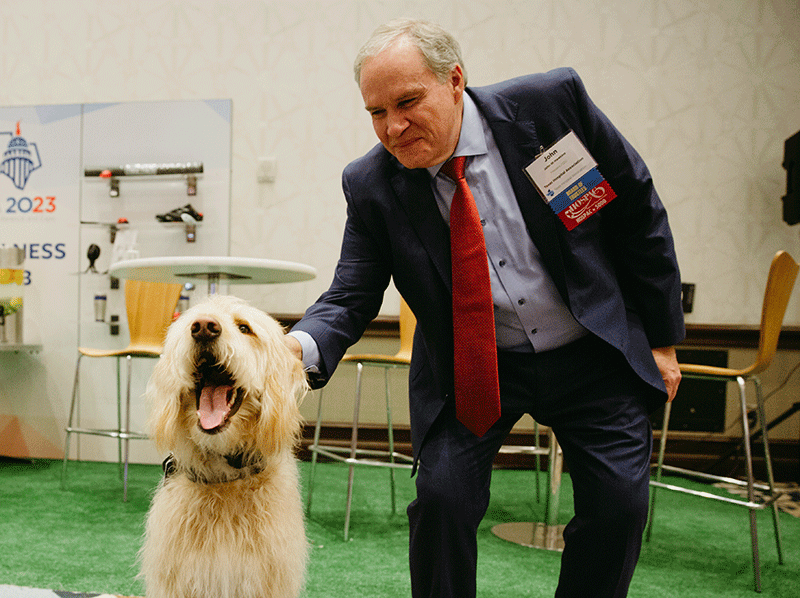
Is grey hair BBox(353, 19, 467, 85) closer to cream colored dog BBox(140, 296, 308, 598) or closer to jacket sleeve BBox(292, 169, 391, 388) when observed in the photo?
jacket sleeve BBox(292, 169, 391, 388)

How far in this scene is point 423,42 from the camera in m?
1.09

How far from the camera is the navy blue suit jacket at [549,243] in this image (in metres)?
1.20

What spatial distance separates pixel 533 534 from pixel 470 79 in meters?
2.91

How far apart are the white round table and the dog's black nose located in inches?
40.3

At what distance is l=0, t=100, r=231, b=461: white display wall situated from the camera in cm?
385

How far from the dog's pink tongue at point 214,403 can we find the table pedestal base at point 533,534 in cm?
178

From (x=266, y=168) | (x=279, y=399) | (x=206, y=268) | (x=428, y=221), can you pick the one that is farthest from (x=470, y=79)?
(x=279, y=399)

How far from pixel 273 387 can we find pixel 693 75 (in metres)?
3.92

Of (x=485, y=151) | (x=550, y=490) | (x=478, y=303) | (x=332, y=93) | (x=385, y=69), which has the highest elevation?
(x=332, y=93)

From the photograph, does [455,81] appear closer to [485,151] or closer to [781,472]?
[485,151]

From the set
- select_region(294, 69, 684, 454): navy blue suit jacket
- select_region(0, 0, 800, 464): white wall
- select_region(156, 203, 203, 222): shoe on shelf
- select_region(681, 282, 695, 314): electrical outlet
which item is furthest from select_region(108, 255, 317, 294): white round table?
select_region(681, 282, 695, 314): electrical outlet

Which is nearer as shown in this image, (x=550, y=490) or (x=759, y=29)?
(x=550, y=490)

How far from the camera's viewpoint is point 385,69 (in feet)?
3.54

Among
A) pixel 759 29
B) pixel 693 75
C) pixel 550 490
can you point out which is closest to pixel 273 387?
pixel 550 490
